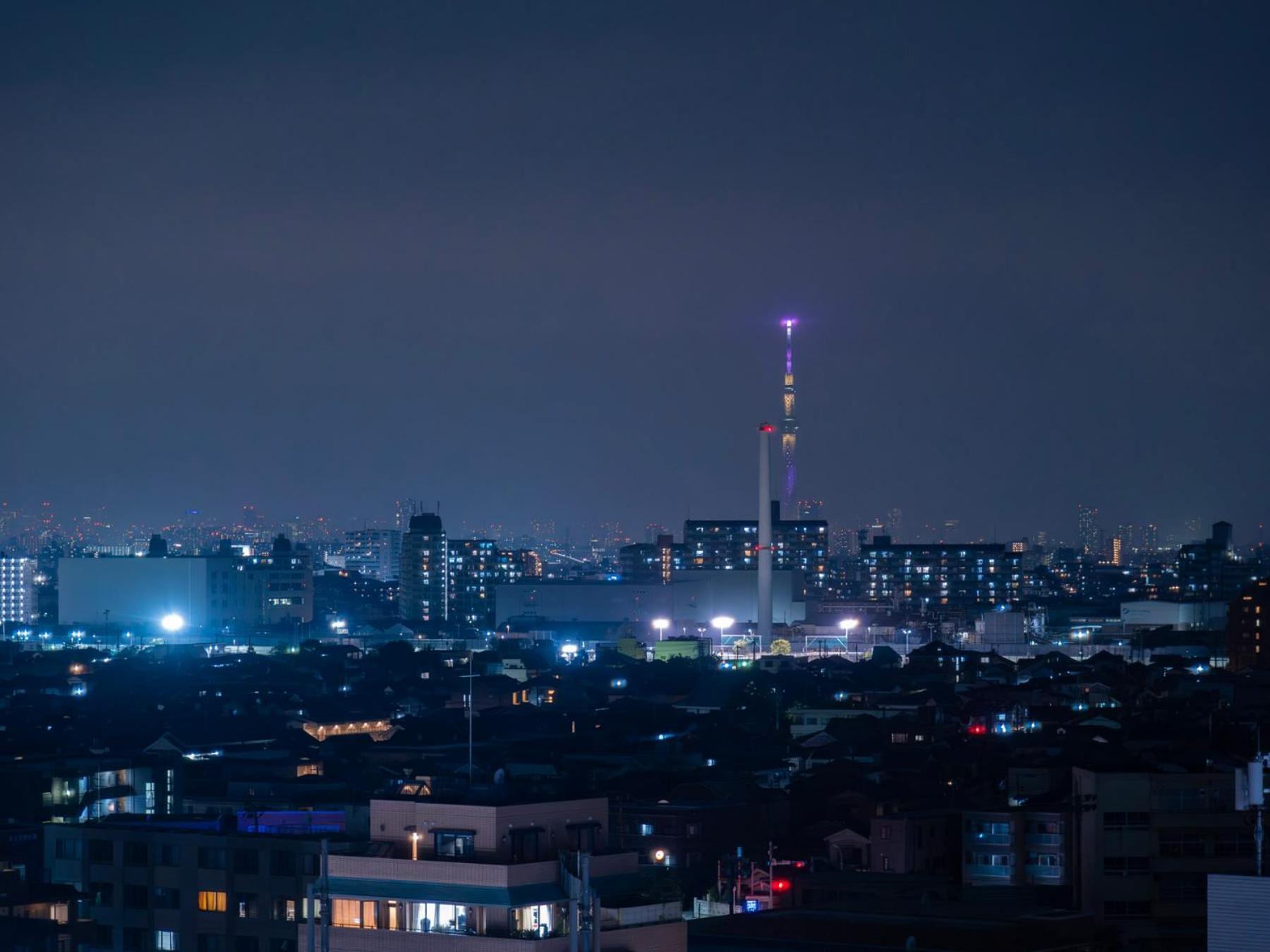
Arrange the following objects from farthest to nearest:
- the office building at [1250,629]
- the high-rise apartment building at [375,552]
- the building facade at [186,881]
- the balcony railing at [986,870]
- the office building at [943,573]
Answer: the high-rise apartment building at [375,552] → the office building at [943,573] → the office building at [1250,629] → the balcony railing at [986,870] → the building facade at [186,881]

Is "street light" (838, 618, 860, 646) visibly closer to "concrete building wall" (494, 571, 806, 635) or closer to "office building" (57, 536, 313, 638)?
"concrete building wall" (494, 571, 806, 635)

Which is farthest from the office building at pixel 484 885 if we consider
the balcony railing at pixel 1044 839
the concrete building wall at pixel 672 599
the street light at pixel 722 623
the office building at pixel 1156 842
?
the concrete building wall at pixel 672 599

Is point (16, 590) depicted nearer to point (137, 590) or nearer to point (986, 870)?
point (137, 590)

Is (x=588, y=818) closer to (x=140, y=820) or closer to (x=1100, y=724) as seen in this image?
(x=140, y=820)

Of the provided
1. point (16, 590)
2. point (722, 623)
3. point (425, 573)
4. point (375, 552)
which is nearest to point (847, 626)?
point (722, 623)

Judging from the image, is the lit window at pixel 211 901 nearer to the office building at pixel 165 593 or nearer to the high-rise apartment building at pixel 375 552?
the office building at pixel 165 593

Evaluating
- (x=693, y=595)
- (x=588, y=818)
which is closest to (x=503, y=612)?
(x=693, y=595)

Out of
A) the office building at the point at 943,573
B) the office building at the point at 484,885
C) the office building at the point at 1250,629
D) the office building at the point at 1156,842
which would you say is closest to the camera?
the office building at the point at 484,885
